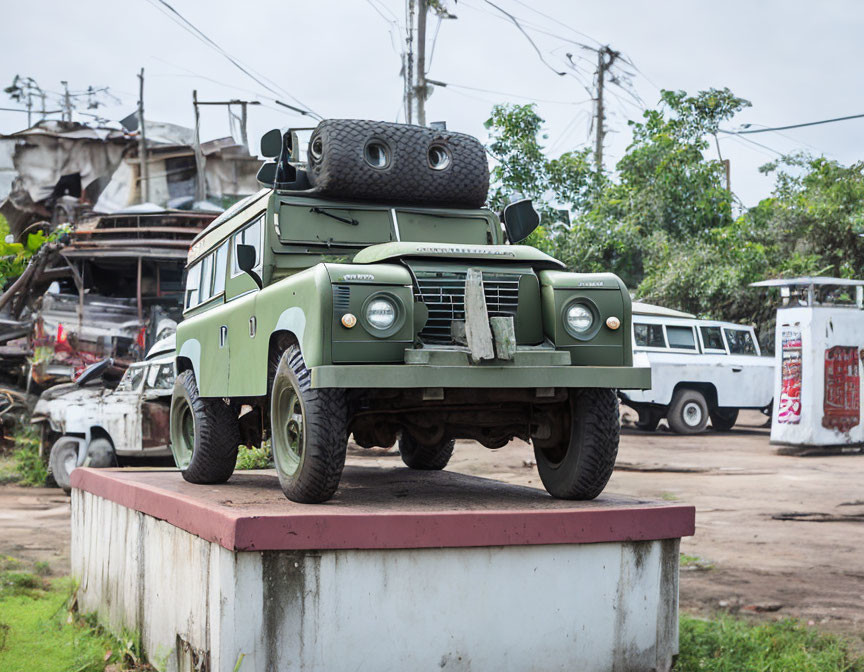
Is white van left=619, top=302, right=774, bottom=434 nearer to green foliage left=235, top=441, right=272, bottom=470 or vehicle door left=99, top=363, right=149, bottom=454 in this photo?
green foliage left=235, top=441, right=272, bottom=470

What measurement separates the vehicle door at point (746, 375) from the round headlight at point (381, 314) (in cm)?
1491

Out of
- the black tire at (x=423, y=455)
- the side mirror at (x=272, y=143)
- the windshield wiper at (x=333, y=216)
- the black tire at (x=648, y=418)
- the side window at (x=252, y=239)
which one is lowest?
the black tire at (x=648, y=418)

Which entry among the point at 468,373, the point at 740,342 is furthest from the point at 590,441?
the point at 740,342

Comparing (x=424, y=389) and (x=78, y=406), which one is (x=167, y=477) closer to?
(x=424, y=389)

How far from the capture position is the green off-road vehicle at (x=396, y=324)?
4.64 m

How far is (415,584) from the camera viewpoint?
437cm

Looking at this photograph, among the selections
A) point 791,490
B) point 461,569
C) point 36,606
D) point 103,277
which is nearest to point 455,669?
point 461,569

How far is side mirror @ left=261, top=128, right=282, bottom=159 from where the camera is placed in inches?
243

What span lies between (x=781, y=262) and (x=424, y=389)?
62.3 feet

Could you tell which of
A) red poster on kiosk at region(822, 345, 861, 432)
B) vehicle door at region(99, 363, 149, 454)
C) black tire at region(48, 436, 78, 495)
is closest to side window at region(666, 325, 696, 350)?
red poster on kiosk at region(822, 345, 861, 432)

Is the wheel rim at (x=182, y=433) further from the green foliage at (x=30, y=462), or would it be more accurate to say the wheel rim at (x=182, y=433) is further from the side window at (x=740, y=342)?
the side window at (x=740, y=342)

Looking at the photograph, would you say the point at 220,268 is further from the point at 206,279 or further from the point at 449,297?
the point at 449,297

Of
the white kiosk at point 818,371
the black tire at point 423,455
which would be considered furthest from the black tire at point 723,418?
the black tire at point 423,455

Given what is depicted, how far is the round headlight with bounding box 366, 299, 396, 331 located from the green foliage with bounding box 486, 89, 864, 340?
15.3 metres
